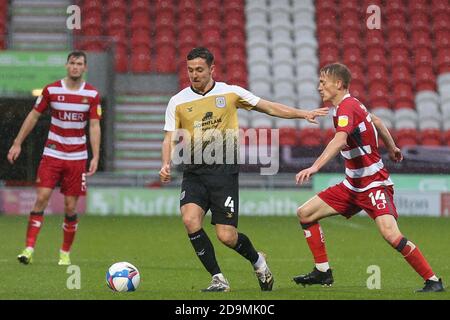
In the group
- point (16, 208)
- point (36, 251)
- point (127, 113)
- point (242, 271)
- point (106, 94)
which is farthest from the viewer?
point (127, 113)

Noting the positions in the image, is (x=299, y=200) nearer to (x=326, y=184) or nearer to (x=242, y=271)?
(x=326, y=184)

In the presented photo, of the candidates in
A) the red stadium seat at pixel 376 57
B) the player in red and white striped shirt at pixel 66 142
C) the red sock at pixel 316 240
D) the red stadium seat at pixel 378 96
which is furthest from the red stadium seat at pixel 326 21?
the red sock at pixel 316 240

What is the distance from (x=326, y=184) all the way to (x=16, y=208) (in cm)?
573

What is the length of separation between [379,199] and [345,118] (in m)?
0.75

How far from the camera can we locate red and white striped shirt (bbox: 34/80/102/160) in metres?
10.8

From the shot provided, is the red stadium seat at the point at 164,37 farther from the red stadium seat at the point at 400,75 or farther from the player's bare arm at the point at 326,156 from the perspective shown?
the player's bare arm at the point at 326,156

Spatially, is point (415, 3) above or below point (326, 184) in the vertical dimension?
above

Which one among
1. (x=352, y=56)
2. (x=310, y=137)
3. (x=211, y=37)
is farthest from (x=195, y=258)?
(x=352, y=56)

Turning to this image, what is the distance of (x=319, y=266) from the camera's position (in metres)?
8.79

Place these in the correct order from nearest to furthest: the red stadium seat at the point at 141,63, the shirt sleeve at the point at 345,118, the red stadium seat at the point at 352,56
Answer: the shirt sleeve at the point at 345,118 → the red stadium seat at the point at 141,63 → the red stadium seat at the point at 352,56

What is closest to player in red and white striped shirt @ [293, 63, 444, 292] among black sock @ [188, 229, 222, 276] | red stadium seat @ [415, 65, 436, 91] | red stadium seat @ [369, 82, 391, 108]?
black sock @ [188, 229, 222, 276]

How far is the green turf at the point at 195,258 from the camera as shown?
820 cm

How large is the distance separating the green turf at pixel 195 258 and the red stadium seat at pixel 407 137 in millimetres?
3716

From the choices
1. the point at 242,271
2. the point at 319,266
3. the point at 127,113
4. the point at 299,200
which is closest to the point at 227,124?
the point at 319,266
